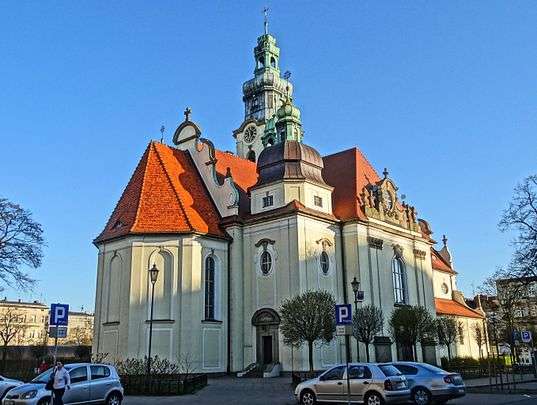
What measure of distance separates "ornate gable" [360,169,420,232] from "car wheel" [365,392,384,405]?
69.9 ft

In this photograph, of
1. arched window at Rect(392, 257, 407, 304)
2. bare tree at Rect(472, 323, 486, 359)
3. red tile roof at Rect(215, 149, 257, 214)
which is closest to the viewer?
red tile roof at Rect(215, 149, 257, 214)

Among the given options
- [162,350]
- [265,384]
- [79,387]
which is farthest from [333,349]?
[79,387]

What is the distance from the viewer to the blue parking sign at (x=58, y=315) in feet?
51.1

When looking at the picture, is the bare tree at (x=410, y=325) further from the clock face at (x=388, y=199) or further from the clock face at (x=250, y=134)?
the clock face at (x=250, y=134)

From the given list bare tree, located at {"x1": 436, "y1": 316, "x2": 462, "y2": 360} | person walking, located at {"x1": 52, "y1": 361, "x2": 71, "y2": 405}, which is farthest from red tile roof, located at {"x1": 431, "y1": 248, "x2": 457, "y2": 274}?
person walking, located at {"x1": 52, "y1": 361, "x2": 71, "y2": 405}

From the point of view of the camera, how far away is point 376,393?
16.5 m

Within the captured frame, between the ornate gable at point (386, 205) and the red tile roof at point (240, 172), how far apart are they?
7831mm

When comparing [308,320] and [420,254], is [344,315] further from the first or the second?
[420,254]

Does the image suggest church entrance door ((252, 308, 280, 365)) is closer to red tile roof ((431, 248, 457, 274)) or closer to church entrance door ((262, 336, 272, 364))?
church entrance door ((262, 336, 272, 364))

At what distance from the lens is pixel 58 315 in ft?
Result: 51.6

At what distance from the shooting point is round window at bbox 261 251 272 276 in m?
34.2

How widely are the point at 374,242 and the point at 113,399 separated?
23.4 metres

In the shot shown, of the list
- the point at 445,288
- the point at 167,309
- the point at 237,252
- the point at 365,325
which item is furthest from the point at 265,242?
the point at 445,288

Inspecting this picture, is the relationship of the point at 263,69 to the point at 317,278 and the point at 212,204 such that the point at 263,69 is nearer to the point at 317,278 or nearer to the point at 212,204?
the point at 212,204
